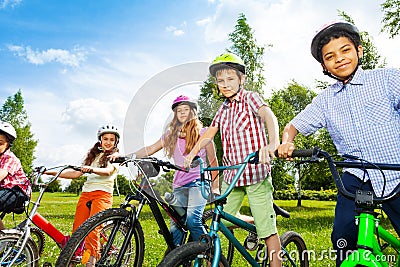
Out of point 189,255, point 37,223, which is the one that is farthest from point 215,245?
point 37,223

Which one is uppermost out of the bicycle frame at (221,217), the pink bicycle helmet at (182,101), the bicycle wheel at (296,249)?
the pink bicycle helmet at (182,101)

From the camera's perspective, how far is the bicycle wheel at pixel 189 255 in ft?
8.15

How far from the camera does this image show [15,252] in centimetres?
428

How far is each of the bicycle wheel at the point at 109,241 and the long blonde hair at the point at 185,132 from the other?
69cm

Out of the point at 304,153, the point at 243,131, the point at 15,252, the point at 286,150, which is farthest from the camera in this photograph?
the point at 15,252

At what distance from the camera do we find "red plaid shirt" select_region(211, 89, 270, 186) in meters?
3.50

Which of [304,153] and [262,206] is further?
[262,206]

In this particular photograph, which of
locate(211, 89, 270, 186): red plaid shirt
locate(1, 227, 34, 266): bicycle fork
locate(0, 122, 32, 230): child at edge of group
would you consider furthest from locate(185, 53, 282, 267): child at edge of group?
locate(0, 122, 32, 230): child at edge of group

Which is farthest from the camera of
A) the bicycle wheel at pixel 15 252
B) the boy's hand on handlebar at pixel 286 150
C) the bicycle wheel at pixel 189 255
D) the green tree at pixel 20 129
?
the green tree at pixel 20 129

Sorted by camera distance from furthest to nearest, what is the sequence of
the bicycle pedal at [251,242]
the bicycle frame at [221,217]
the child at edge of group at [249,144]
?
1. the bicycle pedal at [251,242]
2. the child at edge of group at [249,144]
3. the bicycle frame at [221,217]

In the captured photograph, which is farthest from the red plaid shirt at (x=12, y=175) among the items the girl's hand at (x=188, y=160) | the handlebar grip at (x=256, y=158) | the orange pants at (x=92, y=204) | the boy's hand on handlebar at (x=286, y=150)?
the boy's hand on handlebar at (x=286, y=150)

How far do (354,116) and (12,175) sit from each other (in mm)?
3781

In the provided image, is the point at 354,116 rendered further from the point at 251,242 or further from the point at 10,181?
the point at 10,181

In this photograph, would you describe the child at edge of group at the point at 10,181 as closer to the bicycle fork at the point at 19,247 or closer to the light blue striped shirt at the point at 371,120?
the bicycle fork at the point at 19,247
